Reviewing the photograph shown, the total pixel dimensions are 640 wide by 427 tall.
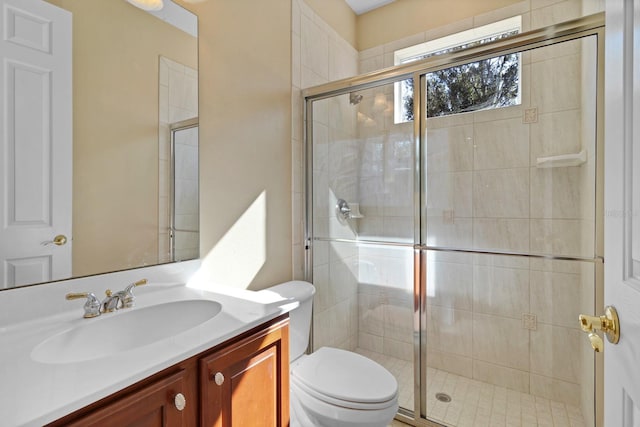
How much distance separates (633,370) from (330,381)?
1131mm

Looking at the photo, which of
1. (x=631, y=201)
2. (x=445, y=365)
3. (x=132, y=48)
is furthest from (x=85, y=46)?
(x=445, y=365)

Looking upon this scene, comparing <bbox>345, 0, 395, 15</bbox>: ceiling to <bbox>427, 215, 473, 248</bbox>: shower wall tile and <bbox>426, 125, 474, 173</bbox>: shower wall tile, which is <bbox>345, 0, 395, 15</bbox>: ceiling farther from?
<bbox>427, 215, 473, 248</bbox>: shower wall tile

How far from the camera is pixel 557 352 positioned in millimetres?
1780

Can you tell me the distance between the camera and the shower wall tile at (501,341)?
1.93m

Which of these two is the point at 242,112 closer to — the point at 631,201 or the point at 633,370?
the point at 631,201

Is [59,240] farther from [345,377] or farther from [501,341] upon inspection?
[501,341]

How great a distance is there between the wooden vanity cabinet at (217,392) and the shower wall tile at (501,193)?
58.2 inches

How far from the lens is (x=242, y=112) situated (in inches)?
65.8

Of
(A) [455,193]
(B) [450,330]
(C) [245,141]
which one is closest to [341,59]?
(C) [245,141]

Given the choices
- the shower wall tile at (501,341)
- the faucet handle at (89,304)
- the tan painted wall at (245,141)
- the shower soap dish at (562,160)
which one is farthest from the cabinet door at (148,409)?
the shower soap dish at (562,160)

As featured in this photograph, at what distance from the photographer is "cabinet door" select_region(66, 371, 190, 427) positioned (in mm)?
650

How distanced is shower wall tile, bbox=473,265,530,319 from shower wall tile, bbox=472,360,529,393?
34cm

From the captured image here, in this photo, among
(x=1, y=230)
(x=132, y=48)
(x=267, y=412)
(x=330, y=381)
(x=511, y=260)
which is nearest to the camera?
(x=1, y=230)

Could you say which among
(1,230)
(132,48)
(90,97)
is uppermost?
(132,48)
